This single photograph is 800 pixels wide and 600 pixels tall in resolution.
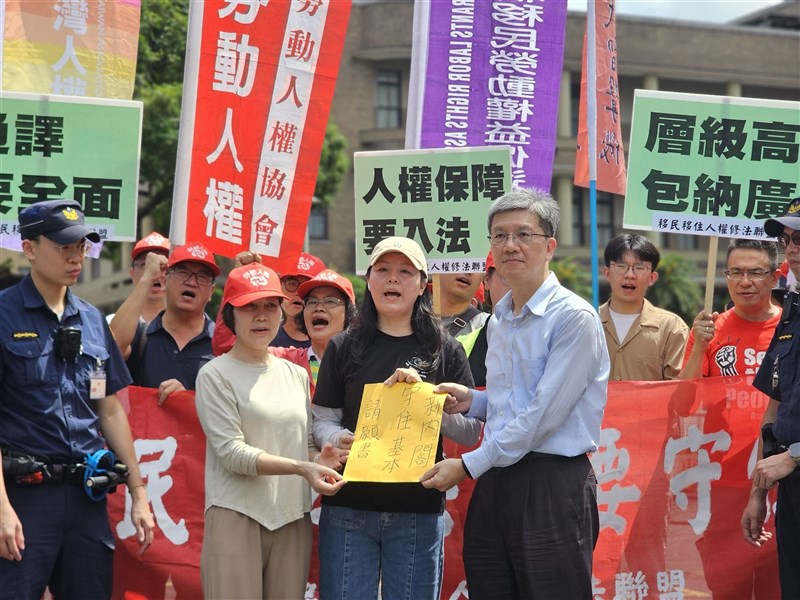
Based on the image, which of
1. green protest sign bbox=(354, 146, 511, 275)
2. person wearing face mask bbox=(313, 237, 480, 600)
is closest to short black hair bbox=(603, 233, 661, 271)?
green protest sign bbox=(354, 146, 511, 275)

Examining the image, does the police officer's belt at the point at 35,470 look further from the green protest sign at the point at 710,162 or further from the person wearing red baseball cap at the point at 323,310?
the green protest sign at the point at 710,162

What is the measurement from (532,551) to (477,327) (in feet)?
7.21

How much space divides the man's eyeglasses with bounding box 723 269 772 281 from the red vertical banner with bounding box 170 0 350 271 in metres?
2.74

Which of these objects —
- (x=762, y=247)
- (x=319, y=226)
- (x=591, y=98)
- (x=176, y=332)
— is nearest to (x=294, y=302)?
(x=176, y=332)

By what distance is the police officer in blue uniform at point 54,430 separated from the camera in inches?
183

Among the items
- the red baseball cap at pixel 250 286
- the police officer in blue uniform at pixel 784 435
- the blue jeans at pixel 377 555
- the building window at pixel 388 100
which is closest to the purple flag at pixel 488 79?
the police officer in blue uniform at pixel 784 435

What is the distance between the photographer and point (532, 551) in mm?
4391

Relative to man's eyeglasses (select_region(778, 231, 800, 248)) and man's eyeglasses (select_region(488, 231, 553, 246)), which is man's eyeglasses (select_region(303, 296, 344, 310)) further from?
man's eyeglasses (select_region(778, 231, 800, 248))

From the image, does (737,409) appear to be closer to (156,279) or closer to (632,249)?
(632,249)

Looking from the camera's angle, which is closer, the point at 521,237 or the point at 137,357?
the point at 521,237

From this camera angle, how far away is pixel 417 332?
16.0ft

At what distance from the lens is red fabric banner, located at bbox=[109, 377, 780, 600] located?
19.5 feet

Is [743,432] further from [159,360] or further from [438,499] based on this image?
[159,360]

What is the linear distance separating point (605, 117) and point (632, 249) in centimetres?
186
